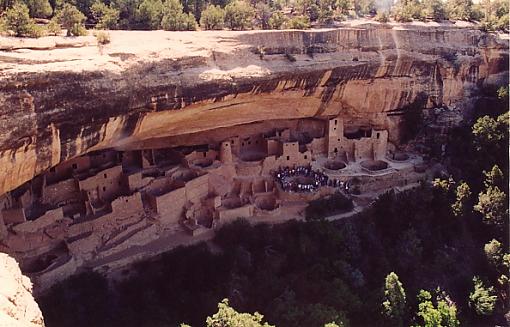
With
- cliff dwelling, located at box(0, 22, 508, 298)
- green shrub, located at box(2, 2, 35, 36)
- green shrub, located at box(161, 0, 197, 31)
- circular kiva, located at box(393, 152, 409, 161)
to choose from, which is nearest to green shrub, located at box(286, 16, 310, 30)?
cliff dwelling, located at box(0, 22, 508, 298)

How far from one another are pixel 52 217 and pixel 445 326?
399 inches

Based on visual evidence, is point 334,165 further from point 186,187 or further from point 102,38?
point 102,38

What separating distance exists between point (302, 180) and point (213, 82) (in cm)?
502

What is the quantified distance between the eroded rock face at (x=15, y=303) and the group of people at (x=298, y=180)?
9.47 m

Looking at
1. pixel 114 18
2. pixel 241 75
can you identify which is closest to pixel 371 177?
pixel 241 75

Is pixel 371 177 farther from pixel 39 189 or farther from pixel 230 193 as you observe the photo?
pixel 39 189

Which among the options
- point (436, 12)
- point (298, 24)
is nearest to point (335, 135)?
point (298, 24)

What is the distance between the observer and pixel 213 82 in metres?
11.7

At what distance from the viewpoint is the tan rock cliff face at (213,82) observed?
29.0 feet

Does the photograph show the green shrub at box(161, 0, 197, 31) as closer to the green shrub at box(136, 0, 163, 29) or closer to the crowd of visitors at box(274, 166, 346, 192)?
the green shrub at box(136, 0, 163, 29)

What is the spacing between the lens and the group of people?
14.9 m

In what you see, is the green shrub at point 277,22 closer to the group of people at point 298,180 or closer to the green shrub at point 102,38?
the group of people at point 298,180

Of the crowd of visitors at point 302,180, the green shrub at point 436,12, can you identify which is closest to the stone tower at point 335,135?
the crowd of visitors at point 302,180

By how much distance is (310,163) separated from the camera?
1598 centimetres
